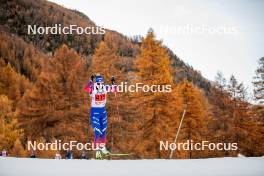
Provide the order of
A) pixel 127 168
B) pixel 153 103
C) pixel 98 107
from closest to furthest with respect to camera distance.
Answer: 1. pixel 127 168
2. pixel 98 107
3. pixel 153 103

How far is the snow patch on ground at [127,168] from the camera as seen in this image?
15.5 ft

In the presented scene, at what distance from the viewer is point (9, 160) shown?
16.6 feet

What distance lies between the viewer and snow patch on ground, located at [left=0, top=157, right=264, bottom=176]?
4.73 meters

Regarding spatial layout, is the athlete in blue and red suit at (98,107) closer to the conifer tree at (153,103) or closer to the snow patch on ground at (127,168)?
the conifer tree at (153,103)

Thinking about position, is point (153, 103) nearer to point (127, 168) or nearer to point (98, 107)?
point (98, 107)

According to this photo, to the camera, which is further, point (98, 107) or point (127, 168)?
point (98, 107)

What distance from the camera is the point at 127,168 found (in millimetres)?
4836

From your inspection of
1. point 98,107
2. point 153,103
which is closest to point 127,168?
point 98,107

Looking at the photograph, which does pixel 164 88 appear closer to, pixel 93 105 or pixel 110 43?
pixel 110 43

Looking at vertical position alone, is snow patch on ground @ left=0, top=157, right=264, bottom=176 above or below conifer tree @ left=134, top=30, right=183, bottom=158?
below

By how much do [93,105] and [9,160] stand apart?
698 centimetres

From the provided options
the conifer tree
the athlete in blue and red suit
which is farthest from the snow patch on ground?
the conifer tree

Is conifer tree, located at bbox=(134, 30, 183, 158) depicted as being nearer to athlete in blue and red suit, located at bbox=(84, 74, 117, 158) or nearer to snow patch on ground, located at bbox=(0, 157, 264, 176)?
athlete in blue and red suit, located at bbox=(84, 74, 117, 158)

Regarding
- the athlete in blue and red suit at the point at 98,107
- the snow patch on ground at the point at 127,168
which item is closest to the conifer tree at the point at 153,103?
the athlete in blue and red suit at the point at 98,107
